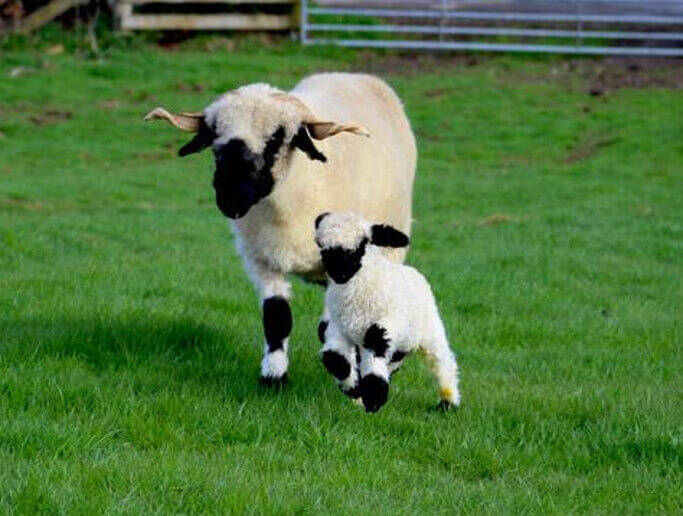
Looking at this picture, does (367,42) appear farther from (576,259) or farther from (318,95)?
(318,95)

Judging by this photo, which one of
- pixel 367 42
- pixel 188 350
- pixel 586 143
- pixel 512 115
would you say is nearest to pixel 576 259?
pixel 188 350

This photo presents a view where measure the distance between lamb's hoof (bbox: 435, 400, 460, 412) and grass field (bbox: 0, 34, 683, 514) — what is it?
9cm

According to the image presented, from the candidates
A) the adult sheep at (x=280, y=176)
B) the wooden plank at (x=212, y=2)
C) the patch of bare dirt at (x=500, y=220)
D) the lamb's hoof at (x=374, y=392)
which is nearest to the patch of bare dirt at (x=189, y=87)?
the wooden plank at (x=212, y=2)

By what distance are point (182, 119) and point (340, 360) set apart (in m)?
1.52

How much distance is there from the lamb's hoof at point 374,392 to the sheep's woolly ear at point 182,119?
1641 mm

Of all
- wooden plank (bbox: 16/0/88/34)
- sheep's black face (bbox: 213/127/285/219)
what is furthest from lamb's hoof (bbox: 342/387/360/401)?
wooden plank (bbox: 16/0/88/34)

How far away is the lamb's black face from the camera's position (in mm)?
6148

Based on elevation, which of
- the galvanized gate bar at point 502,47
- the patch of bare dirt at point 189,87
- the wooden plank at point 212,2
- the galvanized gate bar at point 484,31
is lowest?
the patch of bare dirt at point 189,87

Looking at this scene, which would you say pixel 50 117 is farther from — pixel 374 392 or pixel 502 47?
pixel 374 392

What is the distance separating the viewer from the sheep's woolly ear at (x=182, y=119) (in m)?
6.61

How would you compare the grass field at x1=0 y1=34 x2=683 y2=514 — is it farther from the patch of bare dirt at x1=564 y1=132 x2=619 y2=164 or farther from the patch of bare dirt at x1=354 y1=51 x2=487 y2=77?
the patch of bare dirt at x1=354 y1=51 x2=487 y2=77

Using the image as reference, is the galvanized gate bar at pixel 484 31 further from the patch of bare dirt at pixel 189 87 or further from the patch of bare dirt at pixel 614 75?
the patch of bare dirt at pixel 189 87

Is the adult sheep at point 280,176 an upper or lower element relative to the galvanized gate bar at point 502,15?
upper

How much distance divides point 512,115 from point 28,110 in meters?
8.96
